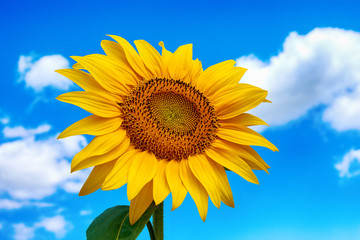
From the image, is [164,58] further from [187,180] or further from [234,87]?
[187,180]

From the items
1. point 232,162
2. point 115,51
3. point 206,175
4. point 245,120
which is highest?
point 115,51

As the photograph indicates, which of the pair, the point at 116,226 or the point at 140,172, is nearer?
the point at 140,172

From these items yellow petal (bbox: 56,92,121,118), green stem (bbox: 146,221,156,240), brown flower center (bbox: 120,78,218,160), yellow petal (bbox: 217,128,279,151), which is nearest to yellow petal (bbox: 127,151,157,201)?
brown flower center (bbox: 120,78,218,160)

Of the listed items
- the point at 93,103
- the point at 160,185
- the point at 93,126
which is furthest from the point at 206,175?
the point at 93,103

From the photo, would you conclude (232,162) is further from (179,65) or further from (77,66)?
(77,66)

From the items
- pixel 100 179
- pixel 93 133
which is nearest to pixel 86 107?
pixel 93 133

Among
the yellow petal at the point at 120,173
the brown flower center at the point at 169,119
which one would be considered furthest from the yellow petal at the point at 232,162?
the yellow petal at the point at 120,173

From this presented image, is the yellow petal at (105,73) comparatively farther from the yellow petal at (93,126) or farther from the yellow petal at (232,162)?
the yellow petal at (232,162)

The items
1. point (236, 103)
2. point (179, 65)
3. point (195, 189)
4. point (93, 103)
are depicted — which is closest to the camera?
point (195, 189)
